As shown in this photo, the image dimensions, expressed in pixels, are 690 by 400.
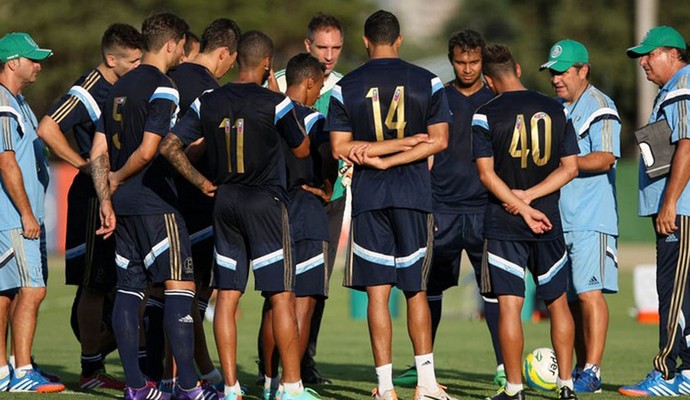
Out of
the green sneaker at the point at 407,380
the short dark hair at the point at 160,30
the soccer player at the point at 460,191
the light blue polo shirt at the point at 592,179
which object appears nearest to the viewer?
the short dark hair at the point at 160,30

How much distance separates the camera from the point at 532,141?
8711mm

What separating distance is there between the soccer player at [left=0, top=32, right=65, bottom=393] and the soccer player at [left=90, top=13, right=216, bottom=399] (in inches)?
40.4

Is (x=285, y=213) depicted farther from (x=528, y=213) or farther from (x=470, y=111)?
(x=470, y=111)

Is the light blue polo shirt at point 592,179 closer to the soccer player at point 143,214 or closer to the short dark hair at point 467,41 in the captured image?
the short dark hair at point 467,41

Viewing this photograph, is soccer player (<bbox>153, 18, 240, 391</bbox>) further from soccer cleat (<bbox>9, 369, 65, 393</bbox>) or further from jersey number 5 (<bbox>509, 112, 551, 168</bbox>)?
jersey number 5 (<bbox>509, 112, 551, 168</bbox>)

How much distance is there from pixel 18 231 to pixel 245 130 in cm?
235

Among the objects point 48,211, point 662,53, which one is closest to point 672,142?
point 662,53

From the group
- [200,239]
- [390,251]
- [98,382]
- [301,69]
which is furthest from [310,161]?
[98,382]

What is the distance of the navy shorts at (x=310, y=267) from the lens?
9.37 meters

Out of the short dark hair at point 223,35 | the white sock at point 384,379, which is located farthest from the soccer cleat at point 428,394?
the short dark hair at point 223,35

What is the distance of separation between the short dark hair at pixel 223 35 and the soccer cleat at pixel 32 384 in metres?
2.86

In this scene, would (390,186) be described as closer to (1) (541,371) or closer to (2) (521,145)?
(2) (521,145)

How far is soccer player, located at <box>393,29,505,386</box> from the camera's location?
10359mm

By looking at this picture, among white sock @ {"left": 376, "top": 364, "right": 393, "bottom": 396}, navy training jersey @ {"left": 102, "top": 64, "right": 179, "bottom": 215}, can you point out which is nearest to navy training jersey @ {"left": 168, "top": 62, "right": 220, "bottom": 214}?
navy training jersey @ {"left": 102, "top": 64, "right": 179, "bottom": 215}
